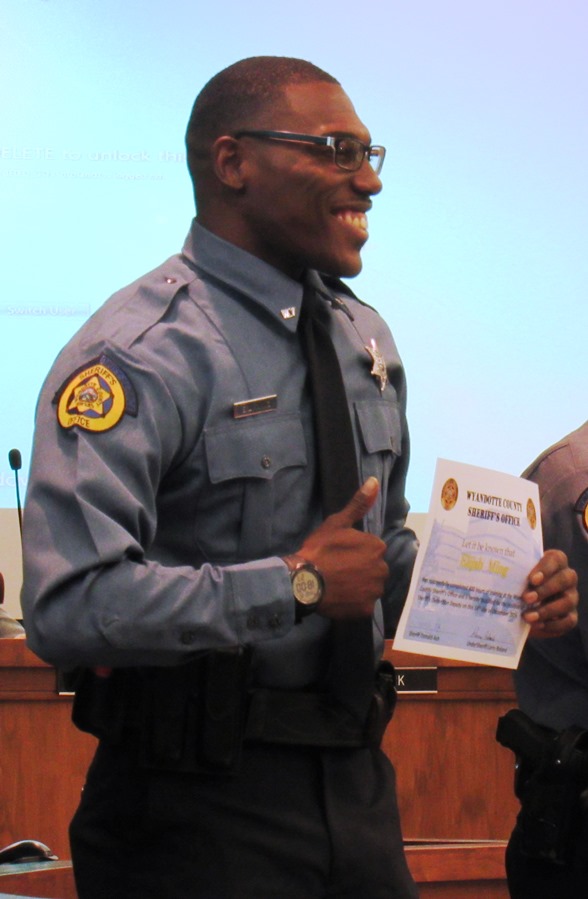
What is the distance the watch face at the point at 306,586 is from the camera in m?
1.49

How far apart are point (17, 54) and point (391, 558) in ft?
9.41

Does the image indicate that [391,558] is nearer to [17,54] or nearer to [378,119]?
[378,119]

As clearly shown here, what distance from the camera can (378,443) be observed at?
1772 millimetres

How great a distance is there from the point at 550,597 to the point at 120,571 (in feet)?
2.01

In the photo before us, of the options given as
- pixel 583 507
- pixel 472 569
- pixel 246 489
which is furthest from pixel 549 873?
pixel 246 489

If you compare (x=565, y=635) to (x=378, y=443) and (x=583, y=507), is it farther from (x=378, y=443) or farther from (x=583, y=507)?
(x=378, y=443)

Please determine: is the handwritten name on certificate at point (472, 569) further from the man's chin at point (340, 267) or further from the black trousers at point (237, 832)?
the man's chin at point (340, 267)

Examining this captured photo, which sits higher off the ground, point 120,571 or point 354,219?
point 354,219

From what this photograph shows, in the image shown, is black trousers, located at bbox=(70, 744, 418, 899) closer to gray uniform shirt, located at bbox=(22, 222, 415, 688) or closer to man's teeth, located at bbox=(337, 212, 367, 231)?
gray uniform shirt, located at bbox=(22, 222, 415, 688)

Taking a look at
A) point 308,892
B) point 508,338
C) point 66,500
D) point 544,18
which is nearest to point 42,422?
point 66,500

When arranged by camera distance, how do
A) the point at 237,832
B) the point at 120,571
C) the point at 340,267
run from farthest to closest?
the point at 340,267 < the point at 237,832 < the point at 120,571

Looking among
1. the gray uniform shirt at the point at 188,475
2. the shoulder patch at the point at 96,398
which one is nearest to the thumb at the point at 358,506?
the gray uniform shirt at the point at 188,475

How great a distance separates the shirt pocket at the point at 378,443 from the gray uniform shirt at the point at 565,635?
44 centimetres

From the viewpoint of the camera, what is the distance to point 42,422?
154 cm
